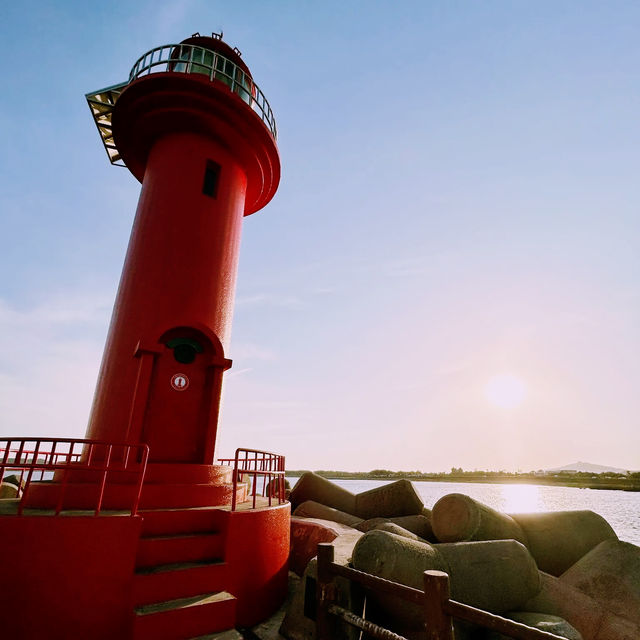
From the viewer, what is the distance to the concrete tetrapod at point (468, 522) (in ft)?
23.3

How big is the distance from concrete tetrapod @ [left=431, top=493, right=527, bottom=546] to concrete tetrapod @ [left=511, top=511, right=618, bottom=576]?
13.3 inches

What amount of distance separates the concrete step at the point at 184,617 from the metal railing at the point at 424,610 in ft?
3.55

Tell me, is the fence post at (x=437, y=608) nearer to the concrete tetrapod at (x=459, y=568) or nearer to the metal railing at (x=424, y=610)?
the metal railing at (x=424, y=610)

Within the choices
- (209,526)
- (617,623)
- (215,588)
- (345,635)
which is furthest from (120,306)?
(617,623)

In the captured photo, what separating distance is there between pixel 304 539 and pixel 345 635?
3.36 meters

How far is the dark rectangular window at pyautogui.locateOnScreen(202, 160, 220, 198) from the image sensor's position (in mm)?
8485

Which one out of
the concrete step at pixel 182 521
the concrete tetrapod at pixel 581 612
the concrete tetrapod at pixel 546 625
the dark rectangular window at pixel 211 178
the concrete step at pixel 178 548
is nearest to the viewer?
the concrete tetrapod at pixel 546 625

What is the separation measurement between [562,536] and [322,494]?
5876 mm

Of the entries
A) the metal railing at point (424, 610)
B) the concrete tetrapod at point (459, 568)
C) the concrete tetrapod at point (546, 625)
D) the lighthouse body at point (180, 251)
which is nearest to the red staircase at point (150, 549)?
the lighthouse body at point (180, 251)

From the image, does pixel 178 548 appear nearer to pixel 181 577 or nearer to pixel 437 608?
pixel 181 577

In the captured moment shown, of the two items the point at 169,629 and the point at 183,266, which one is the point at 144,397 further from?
the point at 169,629

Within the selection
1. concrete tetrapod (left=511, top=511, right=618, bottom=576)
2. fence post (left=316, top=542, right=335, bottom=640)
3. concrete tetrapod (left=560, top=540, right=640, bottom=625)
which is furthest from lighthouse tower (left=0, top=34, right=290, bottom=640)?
concrete tetrapod (left=511, top=511, right=618, bottom=576)

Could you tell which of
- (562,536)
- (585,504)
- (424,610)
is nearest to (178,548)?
(424,610)

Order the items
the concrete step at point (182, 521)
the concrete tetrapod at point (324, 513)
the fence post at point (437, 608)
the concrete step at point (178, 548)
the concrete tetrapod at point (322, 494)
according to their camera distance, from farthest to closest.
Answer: the concrete tetrapod at point (322, 494) < the concrete tetrapod at point (324, 513) < the concrete step at point (182, 521) < the concrete step at point (178, 548) < the fence post at point (437, 608)
